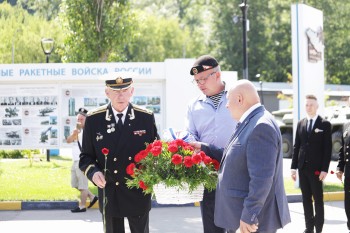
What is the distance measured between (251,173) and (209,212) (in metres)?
1.45

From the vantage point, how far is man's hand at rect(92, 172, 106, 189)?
6.31 meters

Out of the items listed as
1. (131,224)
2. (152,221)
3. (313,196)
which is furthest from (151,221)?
(131,224)

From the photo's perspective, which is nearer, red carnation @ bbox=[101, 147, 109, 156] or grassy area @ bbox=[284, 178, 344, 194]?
red carnation @ bbox=[101, 147, 109, 156]

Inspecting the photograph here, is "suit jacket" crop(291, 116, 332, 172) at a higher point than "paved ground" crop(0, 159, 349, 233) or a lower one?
higher

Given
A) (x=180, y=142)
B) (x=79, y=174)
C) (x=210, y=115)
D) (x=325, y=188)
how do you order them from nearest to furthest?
(x=180, y=142) < (x=210, y=115) < (x=79, y=174) < (x=325, y=188)

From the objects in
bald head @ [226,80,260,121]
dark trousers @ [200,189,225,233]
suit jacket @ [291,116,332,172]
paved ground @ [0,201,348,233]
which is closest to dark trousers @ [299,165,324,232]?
suit jacket @ [291,116,332,172]

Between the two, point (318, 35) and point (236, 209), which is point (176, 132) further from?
point (318, 35)

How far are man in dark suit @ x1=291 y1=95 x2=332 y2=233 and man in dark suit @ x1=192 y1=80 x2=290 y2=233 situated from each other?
4.85 metres

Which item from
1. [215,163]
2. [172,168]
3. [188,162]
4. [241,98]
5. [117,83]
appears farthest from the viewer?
[117,83]

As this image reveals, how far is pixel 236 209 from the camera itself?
213 inches

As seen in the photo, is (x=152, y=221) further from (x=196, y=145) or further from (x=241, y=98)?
(x=241, y=98)

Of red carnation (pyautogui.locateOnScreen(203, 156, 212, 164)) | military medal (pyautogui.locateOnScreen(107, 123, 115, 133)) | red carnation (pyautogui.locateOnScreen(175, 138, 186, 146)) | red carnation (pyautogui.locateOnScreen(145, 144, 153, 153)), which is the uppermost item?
military medal (pyautogui.locateOnScreen(107, 123, 115, 133))

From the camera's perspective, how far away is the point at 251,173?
17.1 ft

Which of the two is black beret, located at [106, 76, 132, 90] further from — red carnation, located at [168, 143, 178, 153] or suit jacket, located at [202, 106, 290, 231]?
suit jacket, located at [202, 106, 290, 231]
